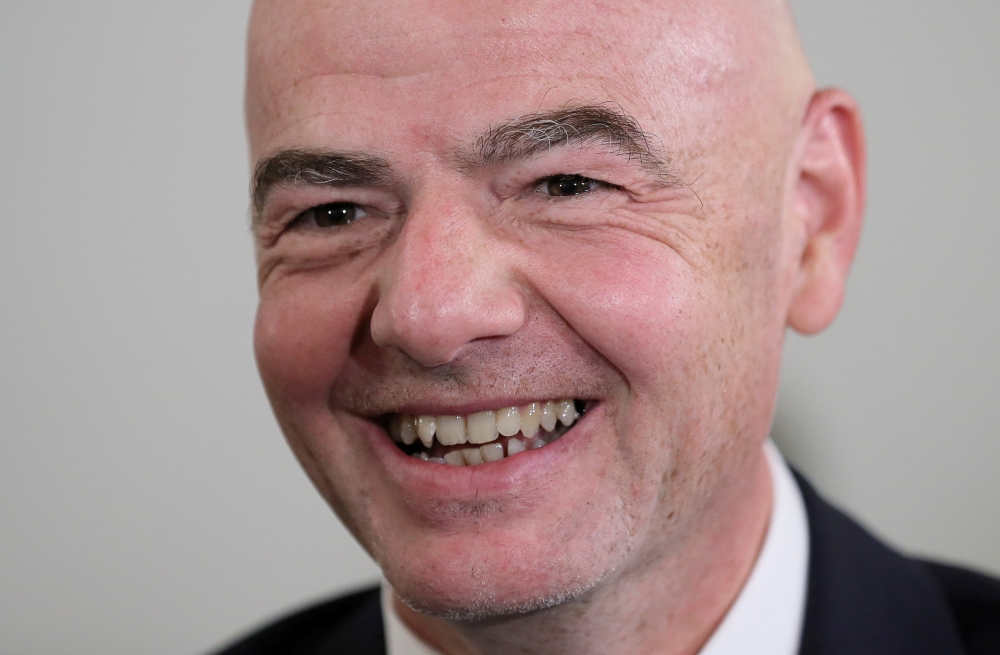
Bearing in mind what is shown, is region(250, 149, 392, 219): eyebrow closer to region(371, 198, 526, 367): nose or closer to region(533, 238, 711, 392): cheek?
region(371, 198, 526, 367): nose

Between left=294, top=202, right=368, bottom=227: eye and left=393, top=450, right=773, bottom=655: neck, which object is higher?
left=294, top=202, right=368, bottom=227: eye

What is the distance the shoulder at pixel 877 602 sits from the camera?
1454 mm

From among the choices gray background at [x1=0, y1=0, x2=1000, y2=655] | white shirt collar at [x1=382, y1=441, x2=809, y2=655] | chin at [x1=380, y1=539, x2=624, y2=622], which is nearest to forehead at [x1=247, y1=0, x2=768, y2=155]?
chin at [x1=380, y1=539, x2=624, y2=622]

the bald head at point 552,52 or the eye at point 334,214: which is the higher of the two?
the bald head at point 552,52

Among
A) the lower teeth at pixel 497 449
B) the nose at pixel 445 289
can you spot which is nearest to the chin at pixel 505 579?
the lower teeth at pixel 497 449

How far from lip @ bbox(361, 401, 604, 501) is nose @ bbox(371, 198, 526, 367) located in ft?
0.38

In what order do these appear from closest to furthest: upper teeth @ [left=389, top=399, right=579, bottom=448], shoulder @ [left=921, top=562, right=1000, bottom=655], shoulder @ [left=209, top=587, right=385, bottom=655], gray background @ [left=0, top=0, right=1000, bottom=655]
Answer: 1. upper teeth @ [left=389, top=399, right=579, bottom=448]
2. shoulder @ [left=921, top=562, right=1000, bottom=655]
3. shoulder @ [left=209, top=587, right=385, bottom=655]
4. gray background @ [left=0, top=0, right=1000, bottom=655]

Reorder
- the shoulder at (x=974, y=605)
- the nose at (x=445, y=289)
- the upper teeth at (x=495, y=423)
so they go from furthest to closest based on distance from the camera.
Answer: the shoulder at (x=974, y=605) < the upper teeth at (x=495, y=423) < the nose at (x=445, y=289)

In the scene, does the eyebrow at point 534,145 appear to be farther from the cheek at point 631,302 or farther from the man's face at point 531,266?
the cheek at point 631,302

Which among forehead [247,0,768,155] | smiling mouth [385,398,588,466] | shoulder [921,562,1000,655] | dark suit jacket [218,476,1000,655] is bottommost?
shoulder [921,562,1000,655]

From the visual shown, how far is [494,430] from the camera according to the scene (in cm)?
127

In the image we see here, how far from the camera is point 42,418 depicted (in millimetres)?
2365

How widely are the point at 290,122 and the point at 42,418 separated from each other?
4.42 ft

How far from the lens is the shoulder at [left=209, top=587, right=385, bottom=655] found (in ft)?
6.06
